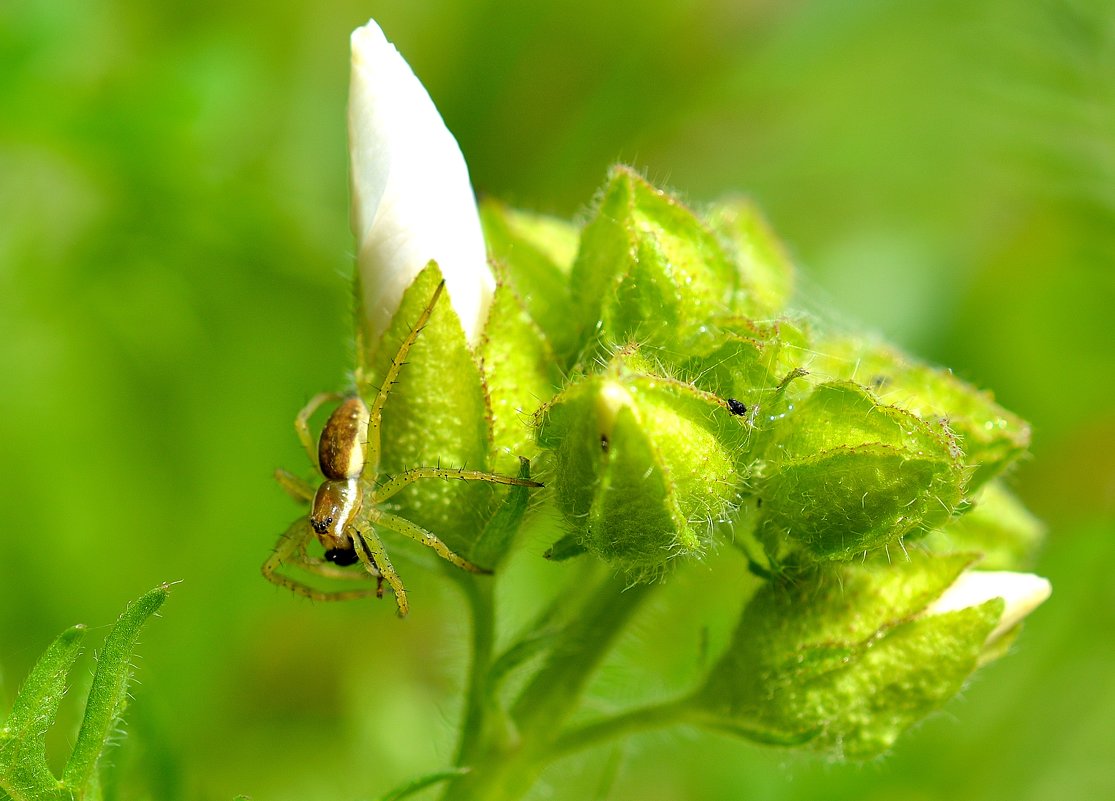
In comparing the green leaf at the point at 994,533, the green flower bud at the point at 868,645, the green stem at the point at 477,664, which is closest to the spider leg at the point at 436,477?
the green stem at the point at 477,664

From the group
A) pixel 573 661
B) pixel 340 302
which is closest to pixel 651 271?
pixel 573 661

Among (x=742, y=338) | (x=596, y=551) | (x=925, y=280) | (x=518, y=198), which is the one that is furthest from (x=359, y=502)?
(x=925, y=280)

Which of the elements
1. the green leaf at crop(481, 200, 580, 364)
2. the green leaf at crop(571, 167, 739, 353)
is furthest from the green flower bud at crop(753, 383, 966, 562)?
the green leaf at crop(481, 200, 580, 364)

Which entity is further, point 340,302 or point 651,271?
point 340,302

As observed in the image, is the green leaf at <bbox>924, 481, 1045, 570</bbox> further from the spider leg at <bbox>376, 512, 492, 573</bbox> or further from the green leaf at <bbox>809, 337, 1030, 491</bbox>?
the spider leg at <bbox>376, 512, 492, 573</bbox>

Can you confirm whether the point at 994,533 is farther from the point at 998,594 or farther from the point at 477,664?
the point at 477,664

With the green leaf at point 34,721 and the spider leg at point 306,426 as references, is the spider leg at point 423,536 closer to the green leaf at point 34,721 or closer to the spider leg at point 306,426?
the spider leg at point 306,426
